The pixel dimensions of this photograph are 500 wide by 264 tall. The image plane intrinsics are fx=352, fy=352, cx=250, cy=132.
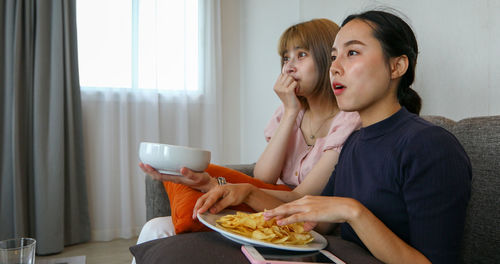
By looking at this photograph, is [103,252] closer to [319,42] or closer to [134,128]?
[134,128]

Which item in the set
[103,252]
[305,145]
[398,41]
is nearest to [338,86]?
[398,41]

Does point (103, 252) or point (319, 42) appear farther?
point (103, 252)

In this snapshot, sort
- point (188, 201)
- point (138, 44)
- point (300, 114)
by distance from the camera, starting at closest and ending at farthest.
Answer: point (188, 201) < point (300, 114) < point (138, 44)

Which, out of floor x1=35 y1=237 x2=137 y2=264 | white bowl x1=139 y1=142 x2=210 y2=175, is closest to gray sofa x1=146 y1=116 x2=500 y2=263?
white bowl x1=139 y1=142 x2=210 y2=175

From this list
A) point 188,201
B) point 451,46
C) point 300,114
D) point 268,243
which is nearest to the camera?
point 268,243

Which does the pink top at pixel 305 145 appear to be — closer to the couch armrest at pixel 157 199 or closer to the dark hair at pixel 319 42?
the dark hair at pixel 319 42

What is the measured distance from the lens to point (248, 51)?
127 inches

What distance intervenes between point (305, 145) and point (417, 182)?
807 mm

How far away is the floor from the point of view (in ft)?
7.64

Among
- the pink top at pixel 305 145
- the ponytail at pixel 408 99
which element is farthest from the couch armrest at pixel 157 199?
the ponytail at pixel 408 99

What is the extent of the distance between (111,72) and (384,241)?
2.63 metres

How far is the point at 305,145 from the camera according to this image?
1.47m

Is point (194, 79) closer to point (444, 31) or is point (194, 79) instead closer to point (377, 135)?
point (444, 31)

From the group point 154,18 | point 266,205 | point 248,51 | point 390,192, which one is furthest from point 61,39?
point 390,192
